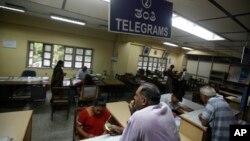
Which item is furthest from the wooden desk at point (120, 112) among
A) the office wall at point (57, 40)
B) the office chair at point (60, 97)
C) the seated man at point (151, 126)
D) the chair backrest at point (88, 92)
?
the office wall at point (57, 40)

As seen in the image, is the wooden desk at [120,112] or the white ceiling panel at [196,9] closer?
the white ceiling panel at [196,9]

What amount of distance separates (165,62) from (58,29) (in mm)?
7578

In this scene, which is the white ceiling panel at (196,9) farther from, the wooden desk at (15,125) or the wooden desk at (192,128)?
the wooden desk at (15,125)

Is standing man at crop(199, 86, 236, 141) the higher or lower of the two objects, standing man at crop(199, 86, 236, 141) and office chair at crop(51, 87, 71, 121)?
the higher

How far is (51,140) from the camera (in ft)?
10.2

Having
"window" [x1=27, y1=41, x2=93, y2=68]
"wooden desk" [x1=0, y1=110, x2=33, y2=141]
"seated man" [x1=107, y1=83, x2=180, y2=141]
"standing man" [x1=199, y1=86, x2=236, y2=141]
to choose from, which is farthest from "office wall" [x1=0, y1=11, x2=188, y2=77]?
"seated man" [x1=107, y1=83, x2=180, y2=141]

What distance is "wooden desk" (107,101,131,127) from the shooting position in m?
2.40

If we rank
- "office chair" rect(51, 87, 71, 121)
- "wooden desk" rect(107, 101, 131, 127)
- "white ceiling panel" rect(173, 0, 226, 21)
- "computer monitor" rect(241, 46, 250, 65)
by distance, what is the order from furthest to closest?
"office chair" rect(51, 87, 71, 121) < "computer monitor" rect(241, 46, 250, 65) < "wooden desk" rect(107, 101, 131, 127) < "white ceiling panel" rect(173, 0, 226, 21)

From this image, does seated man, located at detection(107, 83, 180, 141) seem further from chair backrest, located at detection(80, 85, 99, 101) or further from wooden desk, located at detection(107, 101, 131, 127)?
chair backrest, located at detection(80, 85, 99, 101)

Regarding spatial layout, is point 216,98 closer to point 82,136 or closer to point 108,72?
point 82,136

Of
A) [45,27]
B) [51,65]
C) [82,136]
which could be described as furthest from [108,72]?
[82,136]

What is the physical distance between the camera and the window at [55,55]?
20.9 feet

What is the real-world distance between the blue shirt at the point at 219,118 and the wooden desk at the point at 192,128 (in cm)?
14

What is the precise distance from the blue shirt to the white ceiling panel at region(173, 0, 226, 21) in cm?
127
